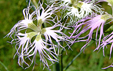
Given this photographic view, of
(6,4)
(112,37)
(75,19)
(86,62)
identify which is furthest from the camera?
(6,4)

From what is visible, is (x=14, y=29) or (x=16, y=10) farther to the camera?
(x=16, y=10)

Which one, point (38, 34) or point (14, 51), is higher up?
point (38, 34)

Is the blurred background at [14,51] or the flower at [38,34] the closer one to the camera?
the flower at [38,34]

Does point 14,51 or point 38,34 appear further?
point 14,51

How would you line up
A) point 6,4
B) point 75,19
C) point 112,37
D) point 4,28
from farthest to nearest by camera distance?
point 6,4
point 4,28
point 75,19
point 112,37

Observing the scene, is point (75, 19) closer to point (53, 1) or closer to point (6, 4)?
point (53, 1)

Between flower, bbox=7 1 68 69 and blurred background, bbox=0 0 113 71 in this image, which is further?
blurred background, bbox=0 0 113 71

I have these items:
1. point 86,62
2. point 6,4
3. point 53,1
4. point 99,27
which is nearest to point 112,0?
point 99,27

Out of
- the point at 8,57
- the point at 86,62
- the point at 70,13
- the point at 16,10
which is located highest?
the point at 16,10
